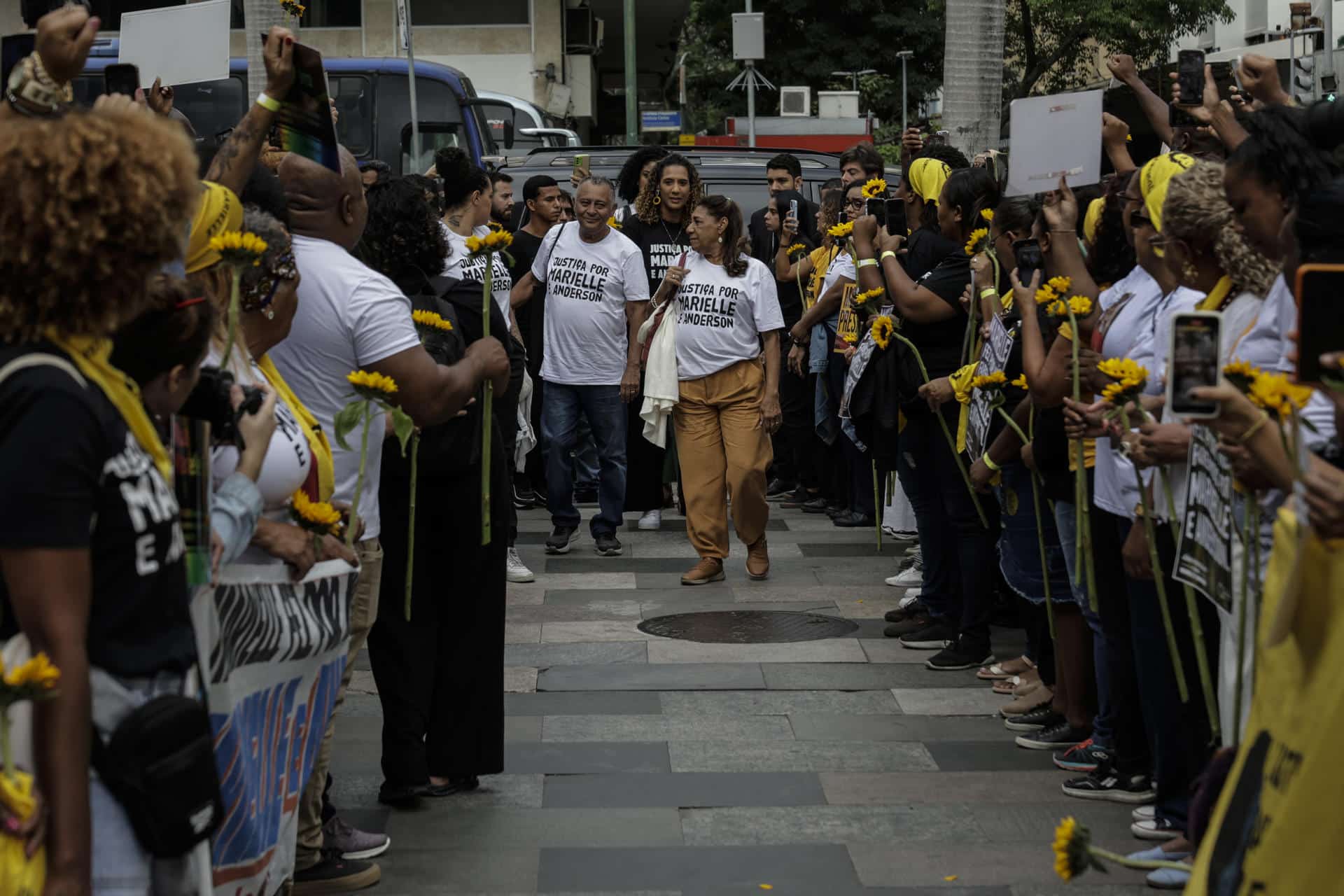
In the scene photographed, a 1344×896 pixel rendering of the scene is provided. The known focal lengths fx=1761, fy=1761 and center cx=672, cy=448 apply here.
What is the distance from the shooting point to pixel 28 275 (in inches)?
101

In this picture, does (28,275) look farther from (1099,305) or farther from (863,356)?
(863,356)

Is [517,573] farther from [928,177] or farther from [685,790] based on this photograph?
[685,790]

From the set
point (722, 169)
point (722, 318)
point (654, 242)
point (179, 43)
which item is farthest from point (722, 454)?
point (722, 169)

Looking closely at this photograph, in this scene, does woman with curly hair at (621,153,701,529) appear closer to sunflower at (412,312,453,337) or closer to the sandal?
the sandal

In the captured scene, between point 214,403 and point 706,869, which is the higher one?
point 214,403

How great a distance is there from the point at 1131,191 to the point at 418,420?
7.49ft

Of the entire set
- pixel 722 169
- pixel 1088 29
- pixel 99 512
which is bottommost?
pixel 99 512

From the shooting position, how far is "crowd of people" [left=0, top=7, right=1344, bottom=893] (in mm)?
2605

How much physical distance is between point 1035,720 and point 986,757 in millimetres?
464

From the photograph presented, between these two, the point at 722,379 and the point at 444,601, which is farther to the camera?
the point at 722,379

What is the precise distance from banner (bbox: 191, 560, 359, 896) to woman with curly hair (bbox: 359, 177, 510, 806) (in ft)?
4.50

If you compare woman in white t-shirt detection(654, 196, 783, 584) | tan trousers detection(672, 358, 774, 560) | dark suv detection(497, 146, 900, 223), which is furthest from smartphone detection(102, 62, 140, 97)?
dark suv detection(497, 146, 900, 223)

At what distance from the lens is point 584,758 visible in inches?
245

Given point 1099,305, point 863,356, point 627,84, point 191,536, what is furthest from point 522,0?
point 191,536
